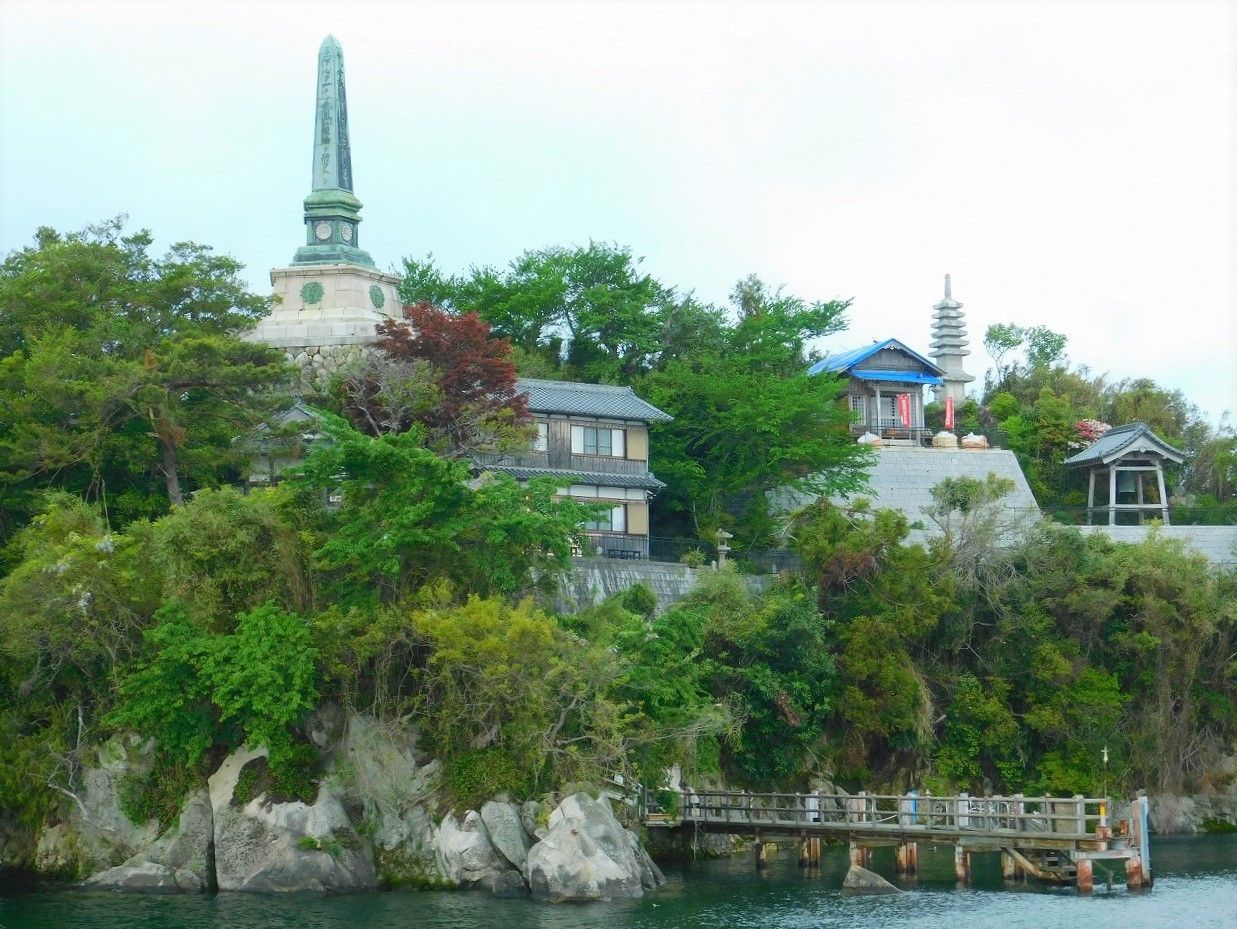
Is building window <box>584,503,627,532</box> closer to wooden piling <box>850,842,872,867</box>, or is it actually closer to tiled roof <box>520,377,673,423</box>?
tiled roof <box>520,377,673,423</box>

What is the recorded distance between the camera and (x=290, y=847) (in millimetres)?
36906

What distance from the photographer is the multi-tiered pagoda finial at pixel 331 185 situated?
5666cm

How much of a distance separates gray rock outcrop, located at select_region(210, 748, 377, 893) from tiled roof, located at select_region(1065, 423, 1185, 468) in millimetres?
34107

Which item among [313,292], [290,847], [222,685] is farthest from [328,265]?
[290,847]

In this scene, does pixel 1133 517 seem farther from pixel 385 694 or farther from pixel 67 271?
pixel 67 271

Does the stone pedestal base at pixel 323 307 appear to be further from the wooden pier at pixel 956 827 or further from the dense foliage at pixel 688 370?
the wooden pier at pixel 956 827

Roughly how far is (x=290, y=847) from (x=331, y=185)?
2759cm

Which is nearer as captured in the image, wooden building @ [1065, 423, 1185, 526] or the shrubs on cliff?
the shrubs on cliff

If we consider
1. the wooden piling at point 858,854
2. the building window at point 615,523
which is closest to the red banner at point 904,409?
the building window at point 615,523

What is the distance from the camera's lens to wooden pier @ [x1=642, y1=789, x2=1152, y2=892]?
121ft

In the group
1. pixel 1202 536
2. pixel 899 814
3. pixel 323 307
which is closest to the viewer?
pixel 899 814

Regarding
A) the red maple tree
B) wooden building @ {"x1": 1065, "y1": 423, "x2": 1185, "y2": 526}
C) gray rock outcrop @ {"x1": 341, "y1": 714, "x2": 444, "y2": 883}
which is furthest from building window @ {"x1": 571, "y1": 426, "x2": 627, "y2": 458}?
wooden building @ {"x1": 1065, "y1": 423, "x2": 1185, "y2": 526}

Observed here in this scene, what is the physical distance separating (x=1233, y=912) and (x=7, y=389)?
3316 centimetres

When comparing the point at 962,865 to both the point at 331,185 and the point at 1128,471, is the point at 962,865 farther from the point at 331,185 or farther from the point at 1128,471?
the point at 331,185
